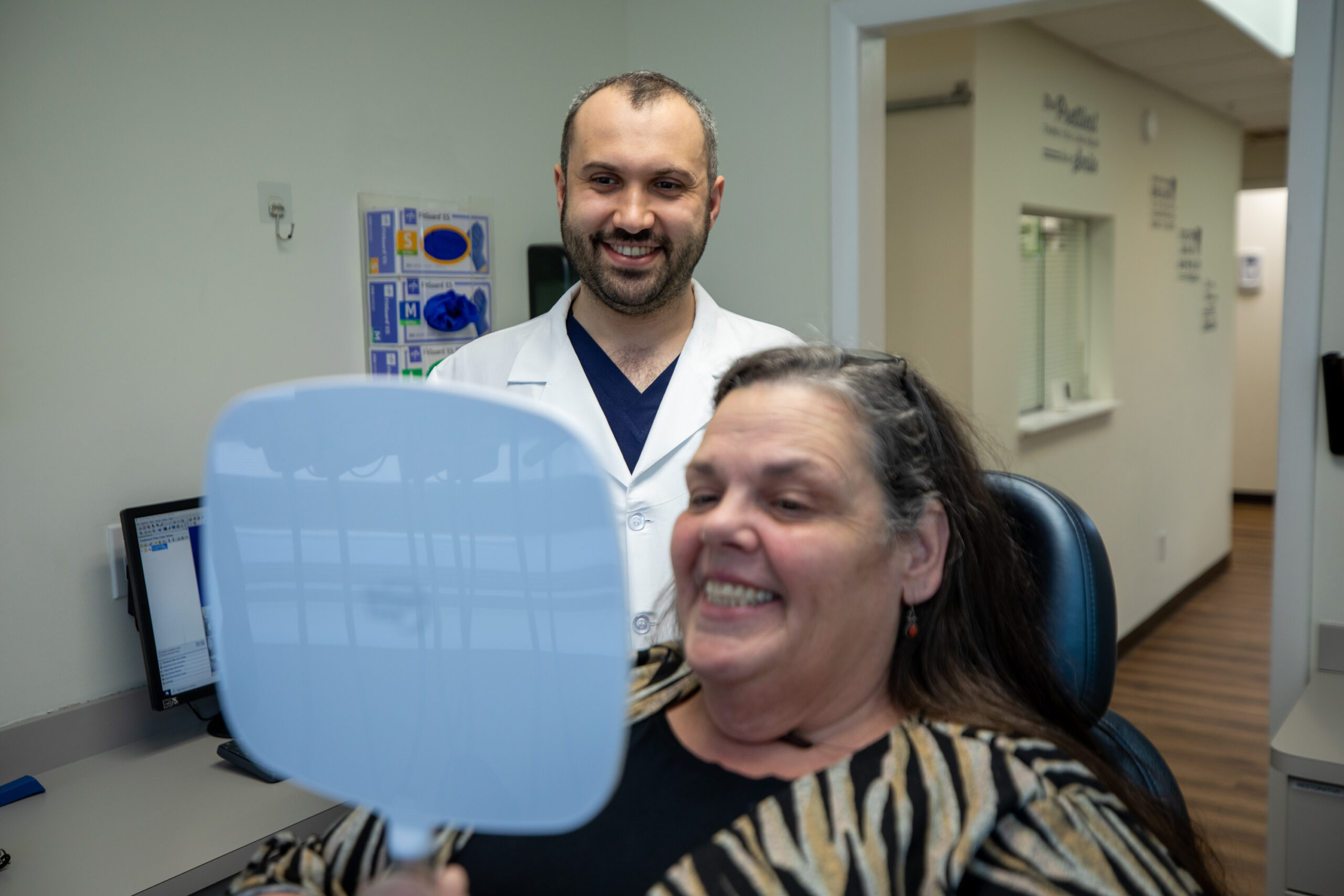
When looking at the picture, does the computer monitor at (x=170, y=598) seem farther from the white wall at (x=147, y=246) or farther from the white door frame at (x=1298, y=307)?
the white door frame at (x=1298, y=307)

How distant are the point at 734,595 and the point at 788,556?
0.07 m

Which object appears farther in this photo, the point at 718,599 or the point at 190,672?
the point at 190,672

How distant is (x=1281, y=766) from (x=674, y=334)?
127 cm

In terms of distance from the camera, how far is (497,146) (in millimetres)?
2656

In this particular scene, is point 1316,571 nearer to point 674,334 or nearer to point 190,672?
point 674,334

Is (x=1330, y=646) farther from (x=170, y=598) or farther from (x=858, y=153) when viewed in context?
(x=170, y=598)

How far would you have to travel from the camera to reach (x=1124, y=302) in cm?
504

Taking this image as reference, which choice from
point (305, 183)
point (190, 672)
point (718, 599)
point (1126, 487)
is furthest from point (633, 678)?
point (1126, 487)

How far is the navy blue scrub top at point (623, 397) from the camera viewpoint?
1827 millimetres

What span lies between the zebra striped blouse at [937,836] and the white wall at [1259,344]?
328 inches

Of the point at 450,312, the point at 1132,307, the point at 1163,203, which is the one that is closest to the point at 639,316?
the point at 450,312

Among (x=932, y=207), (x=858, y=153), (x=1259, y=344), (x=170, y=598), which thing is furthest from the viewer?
(x=1259, y=344)

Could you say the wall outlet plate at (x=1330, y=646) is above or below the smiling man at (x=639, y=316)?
below

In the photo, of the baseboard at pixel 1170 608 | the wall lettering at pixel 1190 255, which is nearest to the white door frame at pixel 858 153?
the baseboard at pixel 1170 608
